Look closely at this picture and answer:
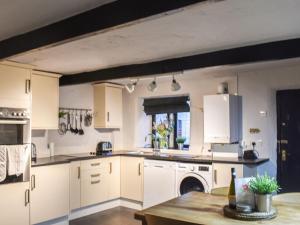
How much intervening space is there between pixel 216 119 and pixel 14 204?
2936mm

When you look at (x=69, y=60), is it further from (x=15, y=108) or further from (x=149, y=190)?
(x=149, y=190)

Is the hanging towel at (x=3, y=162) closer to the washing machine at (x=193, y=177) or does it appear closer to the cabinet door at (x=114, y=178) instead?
the cabinet door at (x=114, y=178)

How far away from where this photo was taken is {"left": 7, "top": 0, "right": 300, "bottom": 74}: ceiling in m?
2.20

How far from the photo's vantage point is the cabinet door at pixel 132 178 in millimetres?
5273

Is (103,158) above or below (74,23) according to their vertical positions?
below

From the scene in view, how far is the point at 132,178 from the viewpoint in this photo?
537cm

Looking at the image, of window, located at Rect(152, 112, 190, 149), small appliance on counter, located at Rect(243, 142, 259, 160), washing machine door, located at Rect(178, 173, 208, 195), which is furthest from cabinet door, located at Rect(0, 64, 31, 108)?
small appliance on counter, located at Rect(243, 142, 259, 160)

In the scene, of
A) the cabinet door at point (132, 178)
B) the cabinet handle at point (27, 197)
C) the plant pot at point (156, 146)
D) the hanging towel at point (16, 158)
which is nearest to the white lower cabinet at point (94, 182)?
the cabinet door at point (132, 178)

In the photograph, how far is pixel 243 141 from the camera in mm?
4793

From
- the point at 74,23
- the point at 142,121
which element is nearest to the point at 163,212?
the point at 74,23

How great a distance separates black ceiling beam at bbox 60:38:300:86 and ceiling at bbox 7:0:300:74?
85mm

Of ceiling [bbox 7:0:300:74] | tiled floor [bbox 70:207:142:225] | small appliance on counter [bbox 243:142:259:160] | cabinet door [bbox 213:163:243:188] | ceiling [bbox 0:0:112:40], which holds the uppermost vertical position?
ceiling [bbox 0:0:112:40]

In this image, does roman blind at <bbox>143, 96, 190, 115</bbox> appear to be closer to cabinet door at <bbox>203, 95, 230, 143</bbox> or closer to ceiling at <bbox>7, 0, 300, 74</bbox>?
cabinet door at <bbox>203, 95, 230, 143</bbox>

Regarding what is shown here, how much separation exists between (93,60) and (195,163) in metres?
2.11
